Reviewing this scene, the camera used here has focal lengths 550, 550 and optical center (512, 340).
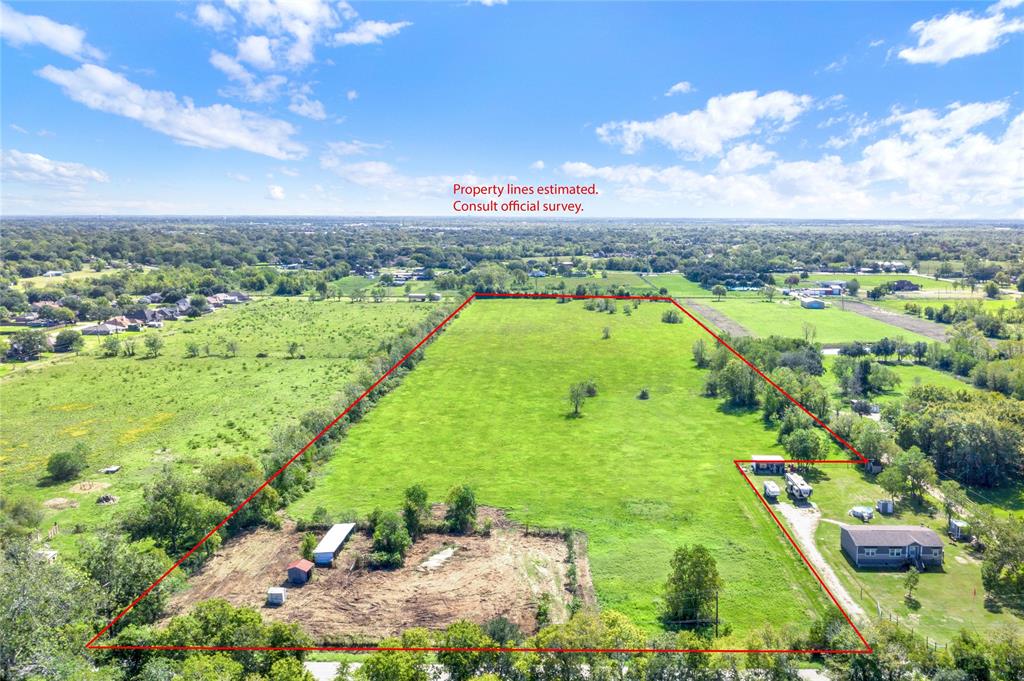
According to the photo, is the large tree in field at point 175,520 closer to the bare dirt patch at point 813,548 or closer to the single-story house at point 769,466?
the bare dirt patch at point 813,548

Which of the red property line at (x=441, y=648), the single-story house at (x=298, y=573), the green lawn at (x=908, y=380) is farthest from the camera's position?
the green lawn at (x=908, y=380)

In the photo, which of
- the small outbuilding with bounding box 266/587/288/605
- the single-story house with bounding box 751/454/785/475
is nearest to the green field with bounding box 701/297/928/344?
the single-story house with bounding box 751/454/785/475

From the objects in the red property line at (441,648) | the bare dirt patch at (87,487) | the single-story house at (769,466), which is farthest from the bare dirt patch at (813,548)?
the bare dirt patch at (87,487)

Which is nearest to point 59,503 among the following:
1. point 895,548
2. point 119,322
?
point 895,548

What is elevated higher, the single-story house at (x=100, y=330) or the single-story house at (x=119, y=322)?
the single-story house at (x=119, y=322)

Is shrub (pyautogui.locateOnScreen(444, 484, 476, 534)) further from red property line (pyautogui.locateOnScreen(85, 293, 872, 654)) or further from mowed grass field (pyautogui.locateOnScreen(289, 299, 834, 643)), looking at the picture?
red property line (pyautogui.locateOnScreen(85, 293, 872, 654))

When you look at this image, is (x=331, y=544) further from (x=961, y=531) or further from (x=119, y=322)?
(x=119, y=322)
